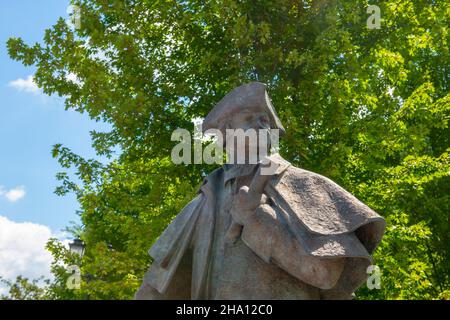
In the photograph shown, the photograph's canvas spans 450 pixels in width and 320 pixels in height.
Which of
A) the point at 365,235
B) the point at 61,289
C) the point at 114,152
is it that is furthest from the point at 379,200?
the point at 61,289

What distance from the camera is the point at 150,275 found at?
3.89 m

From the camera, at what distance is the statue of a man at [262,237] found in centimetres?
353

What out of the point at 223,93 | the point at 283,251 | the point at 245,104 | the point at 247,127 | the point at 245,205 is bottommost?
the point at 283,251

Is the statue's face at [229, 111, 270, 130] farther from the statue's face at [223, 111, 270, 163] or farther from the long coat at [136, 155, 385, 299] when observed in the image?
the long coat at [136, 155, 385, 299]

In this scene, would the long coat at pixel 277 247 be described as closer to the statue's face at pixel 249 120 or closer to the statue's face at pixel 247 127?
the statue's face at pixel 247 127

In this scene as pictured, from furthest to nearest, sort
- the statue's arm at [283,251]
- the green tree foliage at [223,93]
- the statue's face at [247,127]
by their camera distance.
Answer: the green tree foliage at [223,93]
the statue's face at [247,127]
the statue's arm at [283,251]

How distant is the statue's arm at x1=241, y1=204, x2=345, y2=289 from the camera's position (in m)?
3.48

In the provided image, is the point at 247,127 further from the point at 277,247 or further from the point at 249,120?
the point at 277,247

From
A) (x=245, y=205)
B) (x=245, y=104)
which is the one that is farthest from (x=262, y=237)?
(x=245, y=104)

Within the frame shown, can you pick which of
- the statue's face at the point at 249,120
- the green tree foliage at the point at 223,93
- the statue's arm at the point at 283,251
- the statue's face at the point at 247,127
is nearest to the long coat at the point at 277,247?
the statue's arm at the point at 283,251

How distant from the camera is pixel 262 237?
142 inches

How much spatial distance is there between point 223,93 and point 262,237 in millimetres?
6295

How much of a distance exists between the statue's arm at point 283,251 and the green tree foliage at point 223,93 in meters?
5.10
